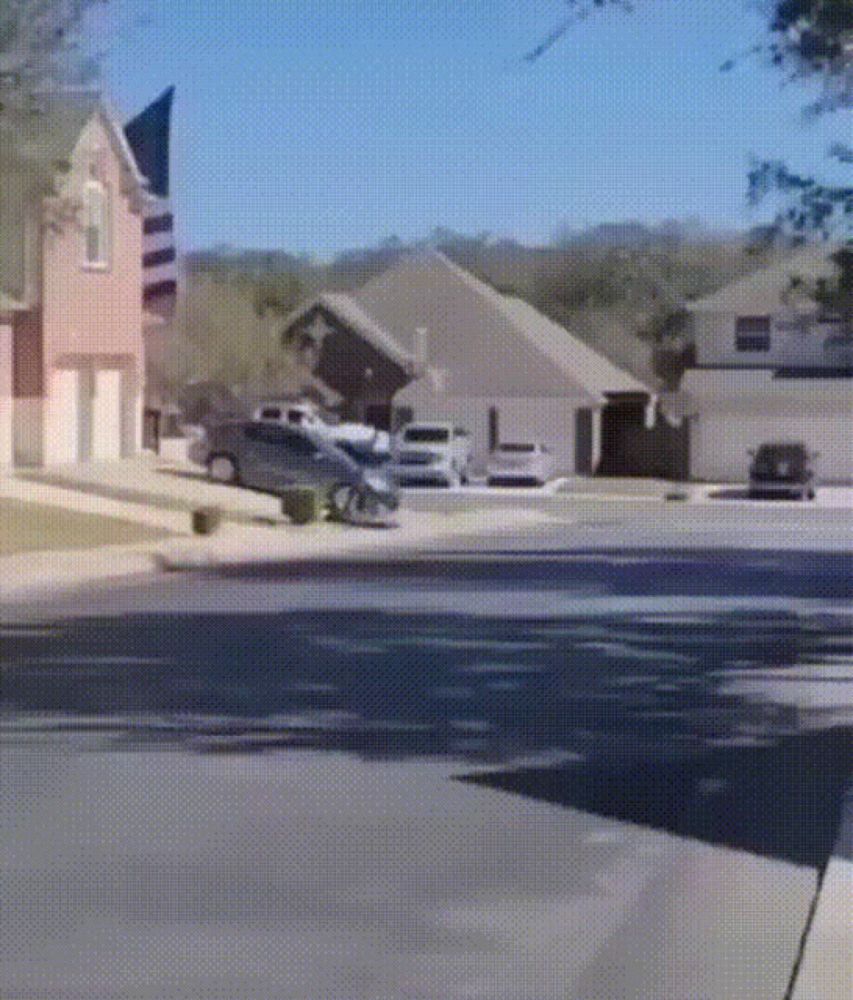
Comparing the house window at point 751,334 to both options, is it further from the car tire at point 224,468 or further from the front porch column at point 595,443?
the car tire at point 224,468

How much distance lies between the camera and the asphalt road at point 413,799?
9641 millimetres

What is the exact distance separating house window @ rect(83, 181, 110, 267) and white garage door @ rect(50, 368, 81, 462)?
2.17 m

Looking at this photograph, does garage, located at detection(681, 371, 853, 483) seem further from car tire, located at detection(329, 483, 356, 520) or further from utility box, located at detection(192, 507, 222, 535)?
utility box, located at detection(192, 507, 222, 535)

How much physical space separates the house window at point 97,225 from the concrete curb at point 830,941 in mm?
38532

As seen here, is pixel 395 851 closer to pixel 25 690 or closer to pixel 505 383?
pixel 25 690

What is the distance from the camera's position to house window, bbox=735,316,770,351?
73938 mm

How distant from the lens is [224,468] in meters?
53.7

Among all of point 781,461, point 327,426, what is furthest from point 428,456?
point 781,461

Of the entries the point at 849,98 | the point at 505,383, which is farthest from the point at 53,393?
the point at 849,98

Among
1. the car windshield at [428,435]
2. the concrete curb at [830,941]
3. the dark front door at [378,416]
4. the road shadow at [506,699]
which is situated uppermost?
the dark front door at [378,416]

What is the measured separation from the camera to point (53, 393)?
48719 mm

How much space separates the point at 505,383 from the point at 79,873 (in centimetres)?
6314

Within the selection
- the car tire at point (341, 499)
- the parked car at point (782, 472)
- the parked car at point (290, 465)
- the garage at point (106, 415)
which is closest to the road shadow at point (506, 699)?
the car tire at point (341, 499)

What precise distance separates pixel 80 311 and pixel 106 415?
374 centimetres
